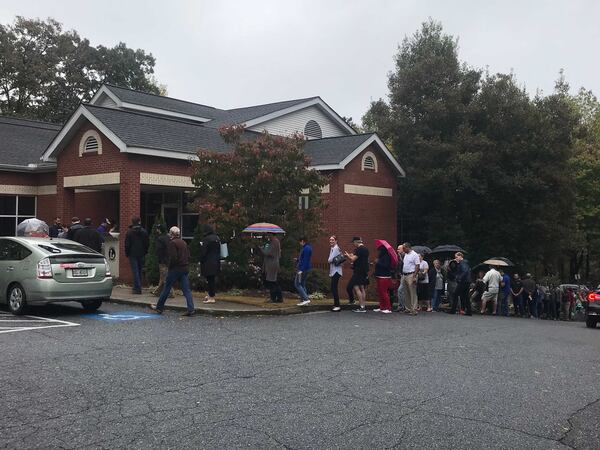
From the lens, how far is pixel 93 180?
1934cm

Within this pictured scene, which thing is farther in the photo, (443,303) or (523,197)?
(523,197)

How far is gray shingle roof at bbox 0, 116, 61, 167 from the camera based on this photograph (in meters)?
22.7

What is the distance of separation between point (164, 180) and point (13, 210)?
7535 mm

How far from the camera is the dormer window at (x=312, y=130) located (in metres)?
30.1

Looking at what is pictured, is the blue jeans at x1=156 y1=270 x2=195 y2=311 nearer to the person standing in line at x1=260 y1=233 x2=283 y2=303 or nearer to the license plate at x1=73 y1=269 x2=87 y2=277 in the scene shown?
the license plate at x1=73 y1=269 x2=87 y2=277

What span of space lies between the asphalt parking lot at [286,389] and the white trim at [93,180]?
8768 millimetres

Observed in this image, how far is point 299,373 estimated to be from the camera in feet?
23.2

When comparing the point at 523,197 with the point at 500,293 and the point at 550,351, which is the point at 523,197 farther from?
the point at 550,351

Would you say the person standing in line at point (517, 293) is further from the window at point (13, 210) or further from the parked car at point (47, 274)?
the window at point (13, 210)

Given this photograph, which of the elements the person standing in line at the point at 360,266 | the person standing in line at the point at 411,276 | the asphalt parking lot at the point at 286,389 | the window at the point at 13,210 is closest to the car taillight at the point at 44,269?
the asphalt parking lot at the point at 286,389

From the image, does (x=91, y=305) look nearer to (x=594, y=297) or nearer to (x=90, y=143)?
(x=90, y=143)

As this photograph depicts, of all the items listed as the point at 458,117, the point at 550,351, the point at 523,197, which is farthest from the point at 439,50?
the point at 550,351

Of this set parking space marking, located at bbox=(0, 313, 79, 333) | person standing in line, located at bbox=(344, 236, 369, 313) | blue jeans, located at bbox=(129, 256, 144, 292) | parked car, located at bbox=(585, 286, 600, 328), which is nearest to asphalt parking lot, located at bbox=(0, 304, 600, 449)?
parking space marking, located at bbox=(0, 313, 79, 333)

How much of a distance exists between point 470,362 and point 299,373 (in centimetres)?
253
